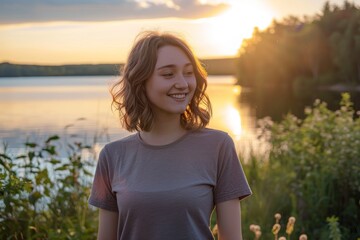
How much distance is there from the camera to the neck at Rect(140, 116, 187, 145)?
96.7 inches

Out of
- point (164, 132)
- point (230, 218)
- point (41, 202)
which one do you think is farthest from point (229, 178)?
point (41, 202)

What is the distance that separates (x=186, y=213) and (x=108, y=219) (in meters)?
0.41

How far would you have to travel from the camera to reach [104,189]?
99.3 inches

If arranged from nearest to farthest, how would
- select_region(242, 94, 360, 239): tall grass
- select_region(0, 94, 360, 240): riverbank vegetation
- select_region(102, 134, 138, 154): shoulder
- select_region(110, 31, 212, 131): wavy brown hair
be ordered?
select_region(110, 31, 212, 131): wavy brown hair
select_region(102, 134, 138, 154): shoulder
select_region(0, 94, 360, 240): riverbank vegetation
select_region(242, 94, 360, 239): tall grass

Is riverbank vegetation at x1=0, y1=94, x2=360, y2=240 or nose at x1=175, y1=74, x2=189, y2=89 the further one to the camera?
riverbank vegetation at x1=0, y1=94, x2=360, y2=240

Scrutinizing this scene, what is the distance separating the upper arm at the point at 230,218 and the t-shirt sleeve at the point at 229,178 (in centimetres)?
2

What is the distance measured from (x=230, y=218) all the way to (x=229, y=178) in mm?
154

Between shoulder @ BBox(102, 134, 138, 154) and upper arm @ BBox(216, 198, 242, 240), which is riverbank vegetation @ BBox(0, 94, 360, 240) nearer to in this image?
shoulder @ BBox(102, 134, 138, 154)

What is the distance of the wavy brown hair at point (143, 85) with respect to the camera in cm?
241

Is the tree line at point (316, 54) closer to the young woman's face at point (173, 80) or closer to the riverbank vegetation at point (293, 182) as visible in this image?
the riverbank vegetation at point (293, 182)

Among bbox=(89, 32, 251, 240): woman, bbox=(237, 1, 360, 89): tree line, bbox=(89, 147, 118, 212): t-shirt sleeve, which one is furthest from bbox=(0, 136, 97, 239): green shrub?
bbox=(237, 1, 360, 89): tree line

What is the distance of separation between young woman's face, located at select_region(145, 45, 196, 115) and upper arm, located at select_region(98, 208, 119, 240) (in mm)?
496

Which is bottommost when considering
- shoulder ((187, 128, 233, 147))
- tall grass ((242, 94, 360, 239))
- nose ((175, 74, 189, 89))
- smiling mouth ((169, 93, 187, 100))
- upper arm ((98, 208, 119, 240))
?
tall grass ((242, 94, 360, 239))

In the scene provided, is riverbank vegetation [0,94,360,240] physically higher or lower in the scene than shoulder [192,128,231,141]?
lower
